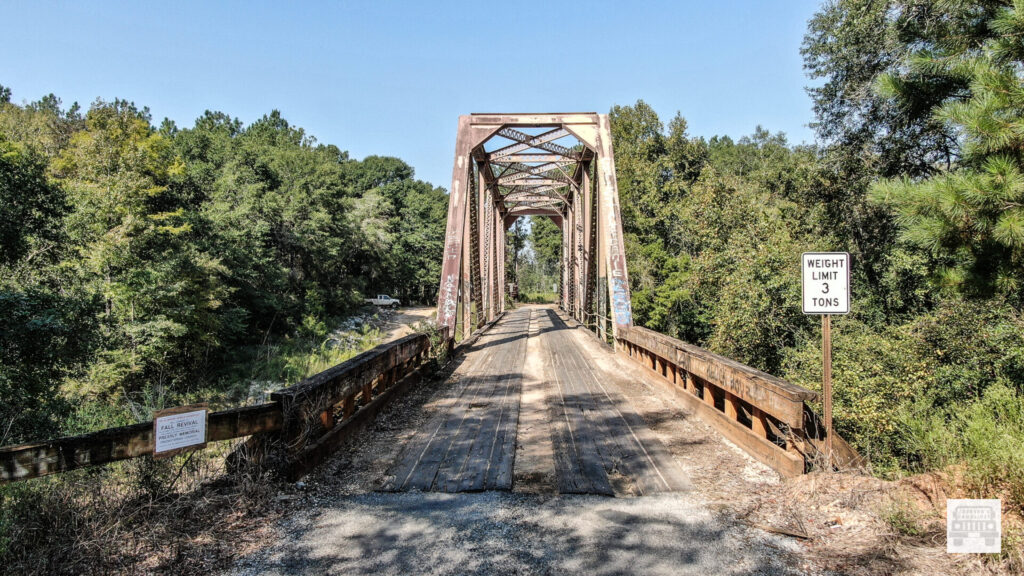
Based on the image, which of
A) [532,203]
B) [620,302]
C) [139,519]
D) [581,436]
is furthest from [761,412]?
[532,203]

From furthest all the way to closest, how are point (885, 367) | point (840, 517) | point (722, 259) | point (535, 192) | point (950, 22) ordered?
point (535, 192)
point (722, 259)
point (885, 367)
point (950, 22)
point (840, 517)

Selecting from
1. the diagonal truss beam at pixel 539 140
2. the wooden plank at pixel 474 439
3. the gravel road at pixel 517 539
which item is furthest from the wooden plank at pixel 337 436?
the diagonal truss beam at pixel 539 140

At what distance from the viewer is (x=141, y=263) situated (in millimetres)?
14422

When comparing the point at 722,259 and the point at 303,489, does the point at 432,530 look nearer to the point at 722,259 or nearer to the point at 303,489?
the point at 303,489

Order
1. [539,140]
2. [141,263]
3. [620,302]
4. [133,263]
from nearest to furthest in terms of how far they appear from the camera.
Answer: [620,302], [539,140], [133,263], [141,263]

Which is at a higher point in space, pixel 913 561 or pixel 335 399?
pixel 335 399

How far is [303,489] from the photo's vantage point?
3400mm

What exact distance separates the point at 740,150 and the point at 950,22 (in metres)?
58.0

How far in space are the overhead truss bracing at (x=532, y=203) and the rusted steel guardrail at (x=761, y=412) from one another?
3.98 metres

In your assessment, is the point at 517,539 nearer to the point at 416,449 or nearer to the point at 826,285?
the point at 416,449

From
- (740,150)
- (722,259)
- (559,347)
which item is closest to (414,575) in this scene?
(559,347)

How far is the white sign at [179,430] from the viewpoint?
2668 mm

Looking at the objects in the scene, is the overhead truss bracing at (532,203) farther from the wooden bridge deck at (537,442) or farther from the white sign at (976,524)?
the white sign at (976,524)

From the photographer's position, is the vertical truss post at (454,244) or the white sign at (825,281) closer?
the white sign at (825,281)
